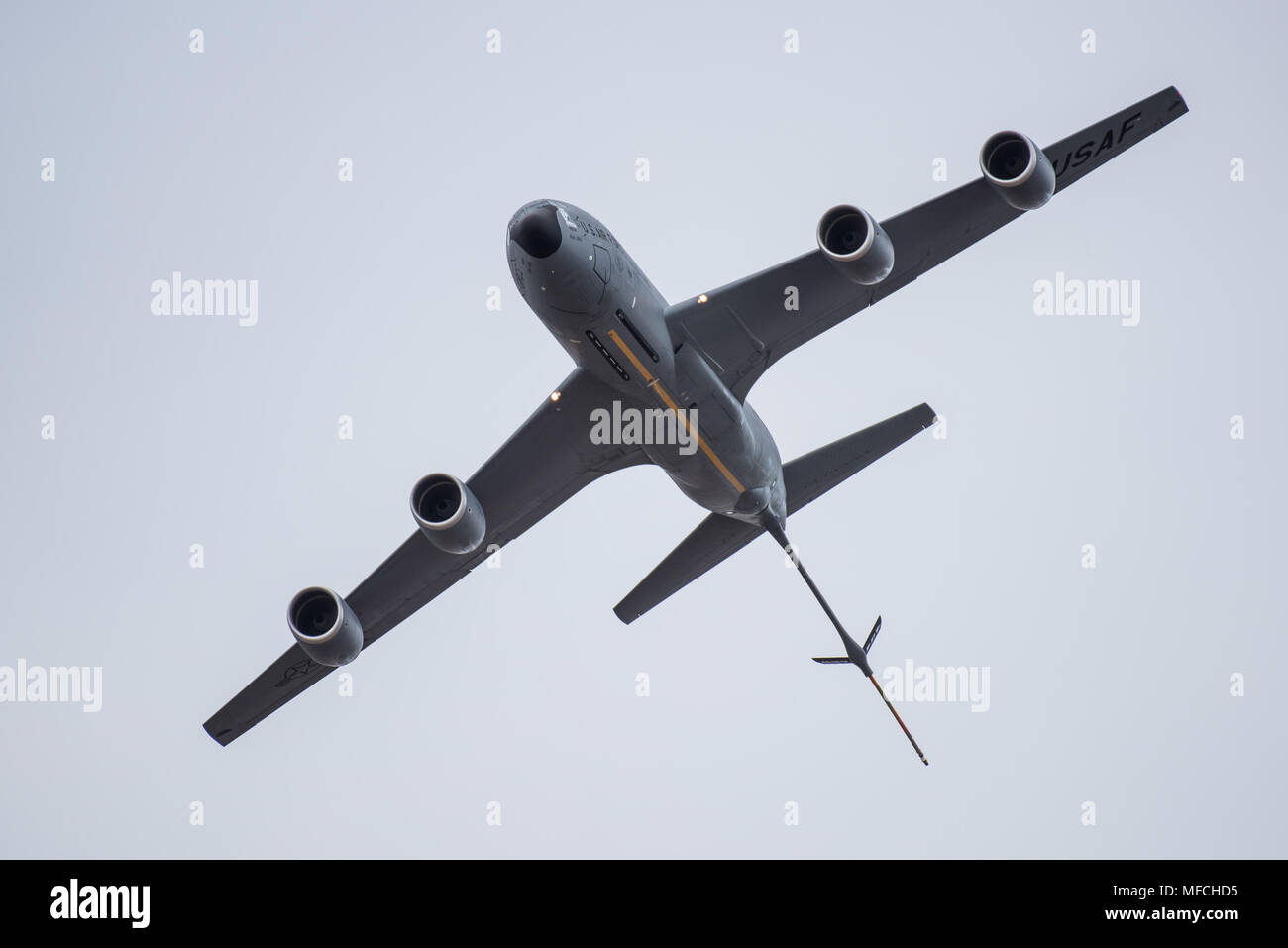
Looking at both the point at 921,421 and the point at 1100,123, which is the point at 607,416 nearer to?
the point at 921,421

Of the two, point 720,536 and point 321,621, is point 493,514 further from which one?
point 720,536

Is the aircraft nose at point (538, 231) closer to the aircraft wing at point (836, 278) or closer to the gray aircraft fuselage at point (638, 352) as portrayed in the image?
the gray aircraft fuselage at point (638, 352)

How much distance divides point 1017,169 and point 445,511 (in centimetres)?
1080

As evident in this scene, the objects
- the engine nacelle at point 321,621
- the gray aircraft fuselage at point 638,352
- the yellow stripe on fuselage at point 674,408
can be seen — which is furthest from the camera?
the engine nacelle at point 321,621

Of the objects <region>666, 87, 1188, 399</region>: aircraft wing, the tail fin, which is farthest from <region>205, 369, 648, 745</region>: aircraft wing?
the tail fin

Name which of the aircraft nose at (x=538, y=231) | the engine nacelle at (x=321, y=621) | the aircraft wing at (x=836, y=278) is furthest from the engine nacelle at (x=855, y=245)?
the engine nacelle at (x=321, y=621)

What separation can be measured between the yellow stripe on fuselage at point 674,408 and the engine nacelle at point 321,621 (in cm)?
674

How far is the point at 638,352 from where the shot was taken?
22.8 m

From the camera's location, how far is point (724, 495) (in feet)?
84.4

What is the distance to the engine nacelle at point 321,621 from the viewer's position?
24766 millimetres

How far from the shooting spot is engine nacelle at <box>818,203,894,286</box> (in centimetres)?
2164

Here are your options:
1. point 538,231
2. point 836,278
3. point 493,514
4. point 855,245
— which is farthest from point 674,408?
point 493,514
